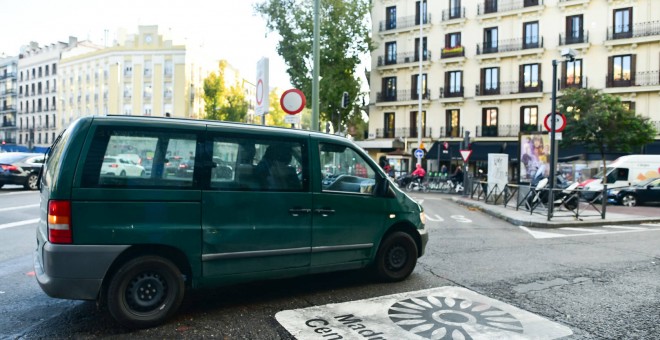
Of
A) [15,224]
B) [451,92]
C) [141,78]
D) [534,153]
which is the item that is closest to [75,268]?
[15,224]

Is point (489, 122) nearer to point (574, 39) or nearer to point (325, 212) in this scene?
point (574, 39)

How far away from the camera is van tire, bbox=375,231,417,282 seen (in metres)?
Result: 5.39

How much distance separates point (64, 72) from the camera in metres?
73.1

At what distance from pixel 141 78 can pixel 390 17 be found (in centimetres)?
3939

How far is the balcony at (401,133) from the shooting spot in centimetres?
4016

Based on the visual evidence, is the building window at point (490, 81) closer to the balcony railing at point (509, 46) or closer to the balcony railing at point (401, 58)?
the balcony railing at point (509, 46)

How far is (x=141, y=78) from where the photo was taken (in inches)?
2574

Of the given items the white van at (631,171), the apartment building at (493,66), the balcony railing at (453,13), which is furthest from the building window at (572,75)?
the white van at (631,171)

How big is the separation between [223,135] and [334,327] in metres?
1.96

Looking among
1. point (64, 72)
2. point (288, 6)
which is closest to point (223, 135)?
point (288, 6)

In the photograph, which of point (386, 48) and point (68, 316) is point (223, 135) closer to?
point (68, 316)

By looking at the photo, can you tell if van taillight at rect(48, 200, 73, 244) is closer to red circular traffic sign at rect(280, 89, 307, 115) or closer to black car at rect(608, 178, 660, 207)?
red circular traffic sign at rect(280, 89, 307, 115)

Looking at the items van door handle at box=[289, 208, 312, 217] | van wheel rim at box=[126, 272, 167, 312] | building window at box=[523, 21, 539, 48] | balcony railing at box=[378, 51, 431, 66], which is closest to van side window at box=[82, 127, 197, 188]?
van wheel rim at box=[126, 272, 167, 312]

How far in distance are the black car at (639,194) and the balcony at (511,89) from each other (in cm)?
1646
